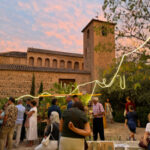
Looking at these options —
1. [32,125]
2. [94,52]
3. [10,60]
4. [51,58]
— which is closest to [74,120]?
[32,125]

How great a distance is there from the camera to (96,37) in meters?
22.2

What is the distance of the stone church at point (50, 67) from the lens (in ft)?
55.9

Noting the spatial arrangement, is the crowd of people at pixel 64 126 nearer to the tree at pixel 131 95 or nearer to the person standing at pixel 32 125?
the person standing at pixel 32 125

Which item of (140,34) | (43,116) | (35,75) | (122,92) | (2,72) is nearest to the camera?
(43,116)

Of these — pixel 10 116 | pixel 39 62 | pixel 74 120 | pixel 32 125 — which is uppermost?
pixel 39 62

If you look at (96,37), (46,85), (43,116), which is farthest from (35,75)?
(43,116)

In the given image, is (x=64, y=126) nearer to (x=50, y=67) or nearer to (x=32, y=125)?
(x=32, y=125)

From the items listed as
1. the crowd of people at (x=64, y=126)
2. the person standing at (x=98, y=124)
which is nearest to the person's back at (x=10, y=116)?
the crowd of people at (x=64, y=126)

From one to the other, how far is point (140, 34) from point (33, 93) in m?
13.6

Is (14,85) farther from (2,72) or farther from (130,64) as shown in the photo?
(130,64)

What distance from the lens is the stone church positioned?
55.9 feet

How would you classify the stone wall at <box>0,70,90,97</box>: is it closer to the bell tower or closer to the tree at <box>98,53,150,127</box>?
the bell tower

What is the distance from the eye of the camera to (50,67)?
23.3m

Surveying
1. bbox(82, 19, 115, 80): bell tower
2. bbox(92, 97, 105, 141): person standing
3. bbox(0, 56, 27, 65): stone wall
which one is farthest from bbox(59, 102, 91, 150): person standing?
bbox(0, 56, 27, 65): stone wall
